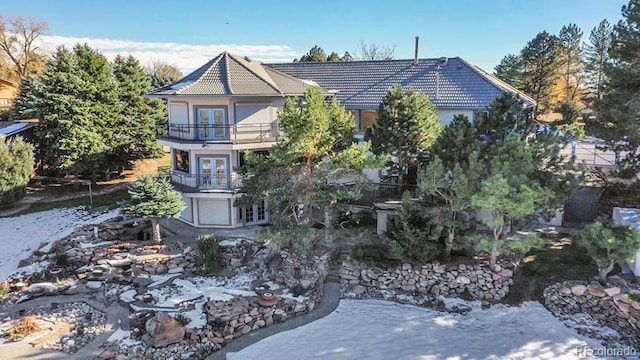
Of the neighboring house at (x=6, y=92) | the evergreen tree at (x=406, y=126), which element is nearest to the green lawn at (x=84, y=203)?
the evergreen tree at (x=406, y=126)

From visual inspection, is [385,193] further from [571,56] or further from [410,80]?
[571,56]

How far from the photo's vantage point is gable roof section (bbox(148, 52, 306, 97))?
2347cm

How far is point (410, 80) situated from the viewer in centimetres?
2762

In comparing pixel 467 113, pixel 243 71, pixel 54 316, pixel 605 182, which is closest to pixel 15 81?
pixel 243 71

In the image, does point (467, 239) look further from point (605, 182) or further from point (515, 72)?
point (515, 72)

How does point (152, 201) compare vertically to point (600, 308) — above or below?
above

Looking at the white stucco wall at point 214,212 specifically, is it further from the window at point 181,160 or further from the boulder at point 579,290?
the boulder at point 579,290

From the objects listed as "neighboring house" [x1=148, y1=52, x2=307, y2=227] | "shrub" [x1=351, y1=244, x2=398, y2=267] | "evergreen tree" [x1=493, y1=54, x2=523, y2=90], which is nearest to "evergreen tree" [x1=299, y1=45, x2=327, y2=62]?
"evergreen tree" [x1=493, y1=54, x2=523, y2=90]

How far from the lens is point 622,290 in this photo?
55.0ft

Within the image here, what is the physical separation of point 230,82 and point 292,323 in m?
13.3

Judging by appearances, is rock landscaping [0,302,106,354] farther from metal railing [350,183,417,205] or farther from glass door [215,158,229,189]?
metal railing [350,183,417,205]

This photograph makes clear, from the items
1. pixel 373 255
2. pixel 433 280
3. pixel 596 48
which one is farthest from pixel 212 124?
pixel 596 48

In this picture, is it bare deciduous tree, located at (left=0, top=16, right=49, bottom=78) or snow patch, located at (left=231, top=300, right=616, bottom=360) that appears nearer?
snow patch, located at (left=231, top=300, right=616, bottom=360)

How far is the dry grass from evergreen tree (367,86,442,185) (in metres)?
15.9
